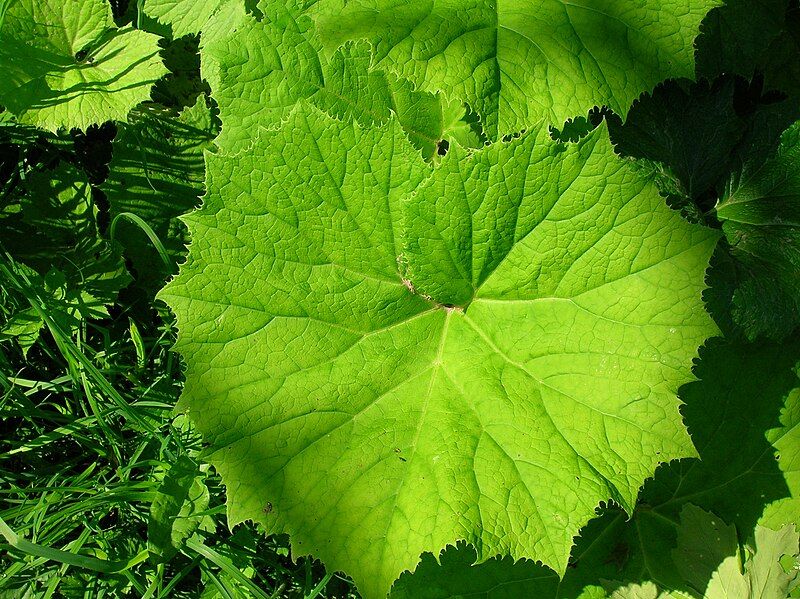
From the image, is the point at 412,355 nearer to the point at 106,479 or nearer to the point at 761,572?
the point at 761,572

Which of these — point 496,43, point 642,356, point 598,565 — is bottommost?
point 598,565

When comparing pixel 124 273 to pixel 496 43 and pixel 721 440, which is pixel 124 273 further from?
pixel 721 440

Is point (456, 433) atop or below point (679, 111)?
below

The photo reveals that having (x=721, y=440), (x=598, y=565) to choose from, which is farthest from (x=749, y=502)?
(x=598, y=565)

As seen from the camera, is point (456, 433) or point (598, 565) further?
point (598, 565)

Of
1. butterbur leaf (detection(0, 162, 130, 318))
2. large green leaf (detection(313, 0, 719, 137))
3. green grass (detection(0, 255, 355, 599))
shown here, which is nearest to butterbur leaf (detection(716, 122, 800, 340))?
large green leaf (detection(313, 0, 719, 137))

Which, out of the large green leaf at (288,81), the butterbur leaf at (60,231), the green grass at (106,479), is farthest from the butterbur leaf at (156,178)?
the large green leaf at (288,81)
